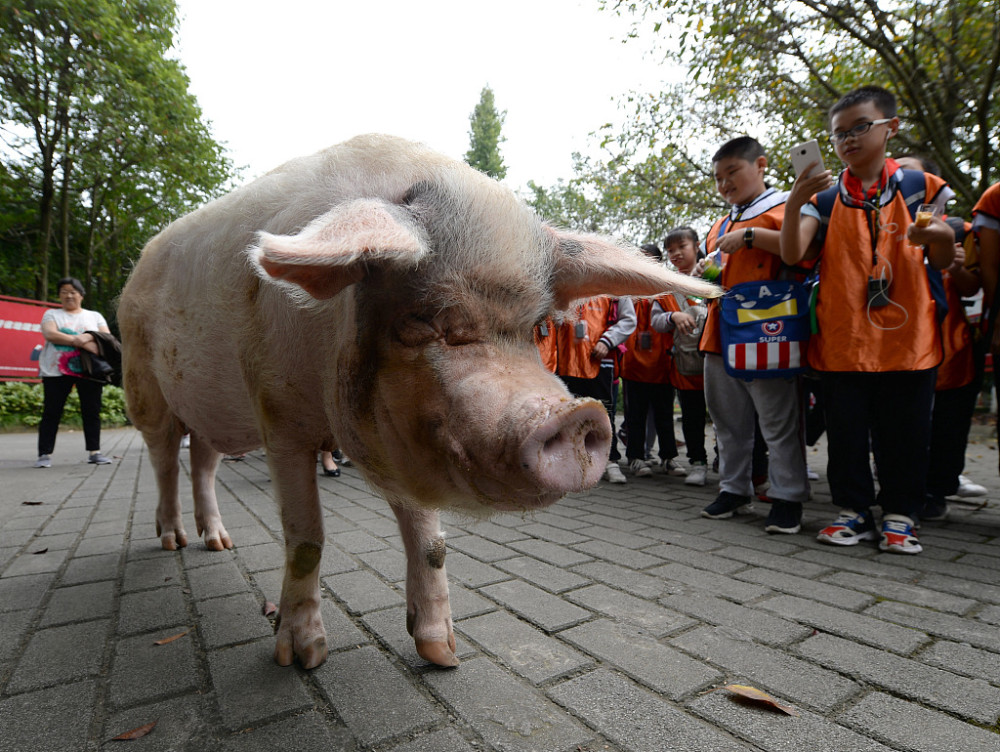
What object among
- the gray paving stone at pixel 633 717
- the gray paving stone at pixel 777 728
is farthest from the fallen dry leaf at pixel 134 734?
the gray paving stone at pixel 777 728

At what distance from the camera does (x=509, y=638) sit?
239cm

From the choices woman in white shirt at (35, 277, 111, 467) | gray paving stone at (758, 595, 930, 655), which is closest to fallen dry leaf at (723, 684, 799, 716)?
gray paving stone at (758, 595, 930, 655)

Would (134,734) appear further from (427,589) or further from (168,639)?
(427,589)

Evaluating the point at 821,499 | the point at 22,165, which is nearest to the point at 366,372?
the point at 821,499

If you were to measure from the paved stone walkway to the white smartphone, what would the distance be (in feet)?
7.29

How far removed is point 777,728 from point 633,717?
1.36 ft

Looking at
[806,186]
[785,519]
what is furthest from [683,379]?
[806,186]

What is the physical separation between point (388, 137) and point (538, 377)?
4.19 ft

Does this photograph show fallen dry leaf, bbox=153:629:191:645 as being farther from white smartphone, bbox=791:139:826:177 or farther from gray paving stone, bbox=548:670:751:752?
white smartphone, bbox=791:139:826:177

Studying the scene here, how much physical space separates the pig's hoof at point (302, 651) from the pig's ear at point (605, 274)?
151cm

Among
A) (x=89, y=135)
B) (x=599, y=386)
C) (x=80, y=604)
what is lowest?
(x=80, y=604)

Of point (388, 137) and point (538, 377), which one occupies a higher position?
point (388, 137)

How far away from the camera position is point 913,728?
173cm

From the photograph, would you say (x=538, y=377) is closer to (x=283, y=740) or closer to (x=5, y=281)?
(x=283, y=740)
